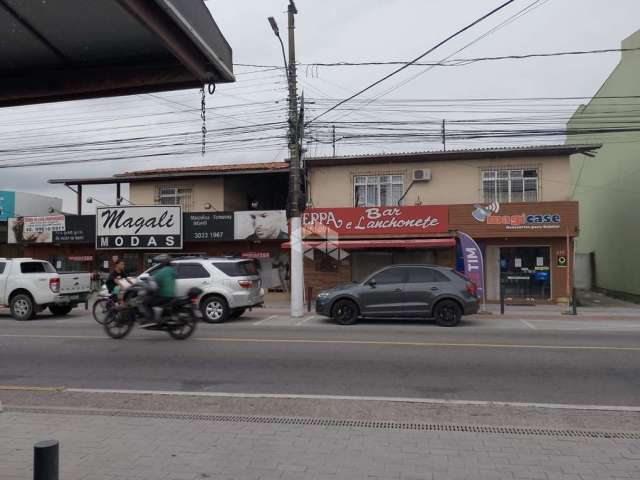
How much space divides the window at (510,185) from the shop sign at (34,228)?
1787cm

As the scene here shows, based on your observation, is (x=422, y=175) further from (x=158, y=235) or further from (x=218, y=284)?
(x=158, y=235)

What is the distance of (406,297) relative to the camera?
570 inches

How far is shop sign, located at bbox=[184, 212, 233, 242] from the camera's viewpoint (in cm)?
2338

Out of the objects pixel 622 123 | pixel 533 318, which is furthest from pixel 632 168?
pixel 533 318

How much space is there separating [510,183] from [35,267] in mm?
16916

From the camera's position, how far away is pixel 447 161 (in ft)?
74.1

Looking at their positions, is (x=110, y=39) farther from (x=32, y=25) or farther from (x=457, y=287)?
(x=457, y=287)

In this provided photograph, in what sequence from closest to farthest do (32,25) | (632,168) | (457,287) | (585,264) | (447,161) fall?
(32,25) → (457,287) → (447,161) → (632,168) → (585,264)

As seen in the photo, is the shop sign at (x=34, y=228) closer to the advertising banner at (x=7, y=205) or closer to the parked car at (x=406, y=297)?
the advertising banner at (x=7, y=205)

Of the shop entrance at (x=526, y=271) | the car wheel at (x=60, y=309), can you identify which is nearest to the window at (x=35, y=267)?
the car wheel at (x=60, y=309)

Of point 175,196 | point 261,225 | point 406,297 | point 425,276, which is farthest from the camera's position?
point 175,196

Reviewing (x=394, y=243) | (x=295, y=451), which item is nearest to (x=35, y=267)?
(x=394, y=243)

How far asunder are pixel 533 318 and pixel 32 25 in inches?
604

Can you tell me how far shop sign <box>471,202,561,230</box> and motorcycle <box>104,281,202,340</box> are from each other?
12.8 metres
